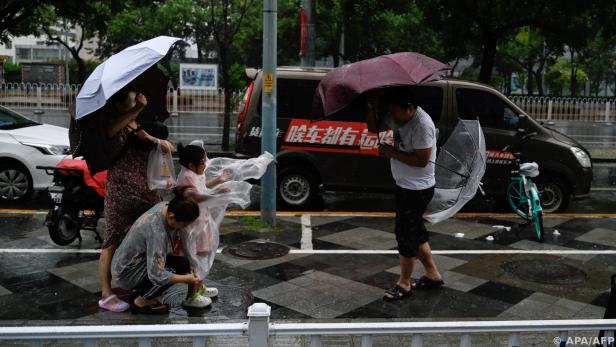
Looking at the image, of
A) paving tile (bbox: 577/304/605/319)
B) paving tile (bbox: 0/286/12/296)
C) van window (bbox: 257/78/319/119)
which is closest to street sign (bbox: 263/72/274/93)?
van window (bbox: 257/78/319/119)

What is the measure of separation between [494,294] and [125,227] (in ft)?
10.5

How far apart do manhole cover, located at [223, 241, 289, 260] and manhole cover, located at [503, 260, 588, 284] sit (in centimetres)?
233

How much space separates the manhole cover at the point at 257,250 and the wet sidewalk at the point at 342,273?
1cm

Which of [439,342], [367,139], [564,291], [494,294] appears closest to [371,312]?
[439,342]

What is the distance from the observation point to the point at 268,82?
305 inches

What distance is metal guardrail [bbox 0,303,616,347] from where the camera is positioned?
2482mm

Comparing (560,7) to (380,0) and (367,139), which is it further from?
(367,139)

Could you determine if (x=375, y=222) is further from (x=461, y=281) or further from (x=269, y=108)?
(x=461, y=281)

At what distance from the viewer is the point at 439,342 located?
428 cm

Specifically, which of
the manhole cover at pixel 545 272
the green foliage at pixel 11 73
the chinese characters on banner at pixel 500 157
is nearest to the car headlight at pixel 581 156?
the chinese characters on banner at pixel 500 157

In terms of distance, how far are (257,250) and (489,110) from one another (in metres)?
4.19

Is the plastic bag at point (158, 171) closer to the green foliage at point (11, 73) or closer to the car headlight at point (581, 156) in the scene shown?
the car headlight at point (581, 156)

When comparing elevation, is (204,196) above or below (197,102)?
below

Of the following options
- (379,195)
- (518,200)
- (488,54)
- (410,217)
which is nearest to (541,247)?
(518,200)
